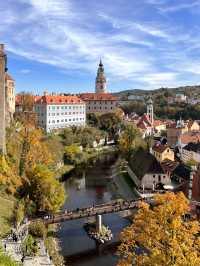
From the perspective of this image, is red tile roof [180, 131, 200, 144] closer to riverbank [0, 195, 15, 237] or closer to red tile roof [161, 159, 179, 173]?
red tile roof [161, 159, 179, 173]

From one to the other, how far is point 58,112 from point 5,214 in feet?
130

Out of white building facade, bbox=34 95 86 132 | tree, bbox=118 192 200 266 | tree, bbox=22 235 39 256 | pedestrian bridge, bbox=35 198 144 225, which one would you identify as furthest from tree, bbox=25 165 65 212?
white building facade, bbox=34 95 86 132

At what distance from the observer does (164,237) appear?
11922 millimetres

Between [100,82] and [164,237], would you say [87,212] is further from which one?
[100,82]

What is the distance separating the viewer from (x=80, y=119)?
68.5 metres

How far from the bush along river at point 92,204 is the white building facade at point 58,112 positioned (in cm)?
1112

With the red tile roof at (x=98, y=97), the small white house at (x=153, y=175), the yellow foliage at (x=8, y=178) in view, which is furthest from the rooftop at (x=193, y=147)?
the red tile roof at (x=98, y=97)

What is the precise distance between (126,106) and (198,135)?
68035mm

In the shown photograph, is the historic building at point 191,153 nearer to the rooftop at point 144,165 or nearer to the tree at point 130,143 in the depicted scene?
the tree at point 130,143

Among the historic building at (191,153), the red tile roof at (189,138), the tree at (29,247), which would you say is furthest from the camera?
the red tile roof at (189,138)

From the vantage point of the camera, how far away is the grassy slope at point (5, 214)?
69.9 ft

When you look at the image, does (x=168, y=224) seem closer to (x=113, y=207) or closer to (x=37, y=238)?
(x=37, y=238)

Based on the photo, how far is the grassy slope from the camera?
69.9ft

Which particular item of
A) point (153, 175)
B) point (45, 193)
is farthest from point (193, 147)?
point (45, 193)
